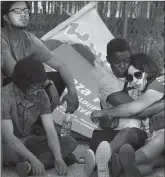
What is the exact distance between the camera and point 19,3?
10.2ft

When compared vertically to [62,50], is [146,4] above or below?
above

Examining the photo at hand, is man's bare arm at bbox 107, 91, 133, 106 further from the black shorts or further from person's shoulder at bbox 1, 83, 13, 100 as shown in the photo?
person's shoulder at bbox 1, 83, 13, 100

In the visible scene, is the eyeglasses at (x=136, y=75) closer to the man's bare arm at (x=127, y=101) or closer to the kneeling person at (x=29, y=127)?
the man's bare arm at (x=127, y=101)

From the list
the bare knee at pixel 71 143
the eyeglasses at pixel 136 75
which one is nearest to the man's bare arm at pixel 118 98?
the eyeglasses at pixel 136 75

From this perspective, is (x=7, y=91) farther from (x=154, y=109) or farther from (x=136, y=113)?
(x=154, y=109)

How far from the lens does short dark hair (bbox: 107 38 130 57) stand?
3.19 metres

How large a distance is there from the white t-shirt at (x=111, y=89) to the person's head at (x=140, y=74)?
0.25ft

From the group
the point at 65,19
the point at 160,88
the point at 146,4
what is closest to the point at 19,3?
the point at 65,19

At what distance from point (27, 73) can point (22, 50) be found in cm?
17

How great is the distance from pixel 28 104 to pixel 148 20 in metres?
1.07

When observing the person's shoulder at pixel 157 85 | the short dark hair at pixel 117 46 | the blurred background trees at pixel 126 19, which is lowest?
the person's shoulder at pixel 157 85

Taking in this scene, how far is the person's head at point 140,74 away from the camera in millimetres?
3104

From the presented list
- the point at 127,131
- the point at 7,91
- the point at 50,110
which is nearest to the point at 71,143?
the point at 50,110

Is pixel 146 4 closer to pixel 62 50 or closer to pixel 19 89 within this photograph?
pixel 62 50
